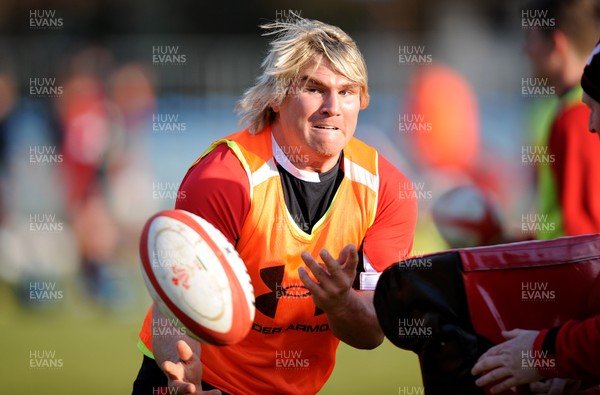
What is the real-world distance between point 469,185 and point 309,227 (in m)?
4.99

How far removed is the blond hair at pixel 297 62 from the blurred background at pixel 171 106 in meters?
4.52

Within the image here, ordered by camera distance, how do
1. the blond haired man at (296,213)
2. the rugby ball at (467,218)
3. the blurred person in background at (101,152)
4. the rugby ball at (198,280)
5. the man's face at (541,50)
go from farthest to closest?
the blurred person in background at (101,152), the rugby ball at (467,218), the man's face at (541,50), the blond haired man at (296,213), the rugby ball at (198,280)

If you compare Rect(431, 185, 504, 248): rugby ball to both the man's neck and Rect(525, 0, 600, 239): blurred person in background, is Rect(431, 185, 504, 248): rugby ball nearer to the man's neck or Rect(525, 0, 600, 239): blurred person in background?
Rect(525, 0, 600, 239): blurred person in background

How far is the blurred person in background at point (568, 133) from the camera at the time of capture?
4.18m

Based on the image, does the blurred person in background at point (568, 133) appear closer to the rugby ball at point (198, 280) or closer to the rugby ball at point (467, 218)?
the rugby ball at point (198, 280)

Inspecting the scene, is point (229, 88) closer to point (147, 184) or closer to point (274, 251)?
point (147, 184)

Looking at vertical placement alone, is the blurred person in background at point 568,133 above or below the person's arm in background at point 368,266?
above

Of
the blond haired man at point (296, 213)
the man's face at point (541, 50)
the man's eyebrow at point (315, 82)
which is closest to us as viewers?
the blond haired man at point (296, 213)

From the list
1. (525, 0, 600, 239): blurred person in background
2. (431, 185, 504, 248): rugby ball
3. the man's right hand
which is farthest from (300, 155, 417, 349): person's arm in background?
(431, 185, 504, 248): rugby ball

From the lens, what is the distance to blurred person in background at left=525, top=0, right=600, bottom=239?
4.18 meters

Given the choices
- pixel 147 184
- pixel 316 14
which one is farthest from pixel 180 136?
pixel 316 14

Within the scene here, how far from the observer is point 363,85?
133 inches

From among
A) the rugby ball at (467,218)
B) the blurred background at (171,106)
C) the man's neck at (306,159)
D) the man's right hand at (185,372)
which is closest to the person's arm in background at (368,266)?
the man's neck at (306,159)

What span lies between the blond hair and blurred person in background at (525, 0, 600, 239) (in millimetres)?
1308
